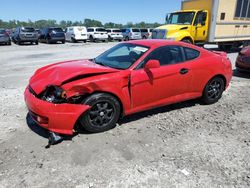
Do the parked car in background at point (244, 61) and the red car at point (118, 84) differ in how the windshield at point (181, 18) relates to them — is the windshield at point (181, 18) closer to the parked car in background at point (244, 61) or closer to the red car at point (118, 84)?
the parked car in background at point (244, 61)

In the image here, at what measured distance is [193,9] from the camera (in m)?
13.6

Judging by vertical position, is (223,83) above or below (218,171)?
above

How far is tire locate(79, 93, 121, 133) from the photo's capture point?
3701mm

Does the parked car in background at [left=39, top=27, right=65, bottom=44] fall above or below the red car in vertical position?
below

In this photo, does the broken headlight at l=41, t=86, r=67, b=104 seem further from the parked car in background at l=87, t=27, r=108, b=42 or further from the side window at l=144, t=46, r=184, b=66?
the parked car in background at l=87, t=27, r=108, b=42

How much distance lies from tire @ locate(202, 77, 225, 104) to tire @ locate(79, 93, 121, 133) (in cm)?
223

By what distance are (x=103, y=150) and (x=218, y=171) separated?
158cm

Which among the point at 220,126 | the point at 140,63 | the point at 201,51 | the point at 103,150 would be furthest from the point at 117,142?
the point at 201,51

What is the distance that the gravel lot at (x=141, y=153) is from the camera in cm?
283

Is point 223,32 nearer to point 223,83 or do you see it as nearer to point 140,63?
point 223,83

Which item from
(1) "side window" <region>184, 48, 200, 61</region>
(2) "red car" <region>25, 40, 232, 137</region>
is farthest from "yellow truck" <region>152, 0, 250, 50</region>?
(2) "red car" <region>25, 40, 232, 137</region>

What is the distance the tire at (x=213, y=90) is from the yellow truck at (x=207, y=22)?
7.39m

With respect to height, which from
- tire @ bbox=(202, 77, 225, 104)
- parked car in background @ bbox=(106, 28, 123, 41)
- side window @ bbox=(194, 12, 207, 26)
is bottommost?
parked car in background @ bbox=(106, 28, 123, 41)

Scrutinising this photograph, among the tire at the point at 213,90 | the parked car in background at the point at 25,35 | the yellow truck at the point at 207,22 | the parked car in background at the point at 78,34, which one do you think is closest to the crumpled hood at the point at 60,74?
the tire at the point at 213,90
